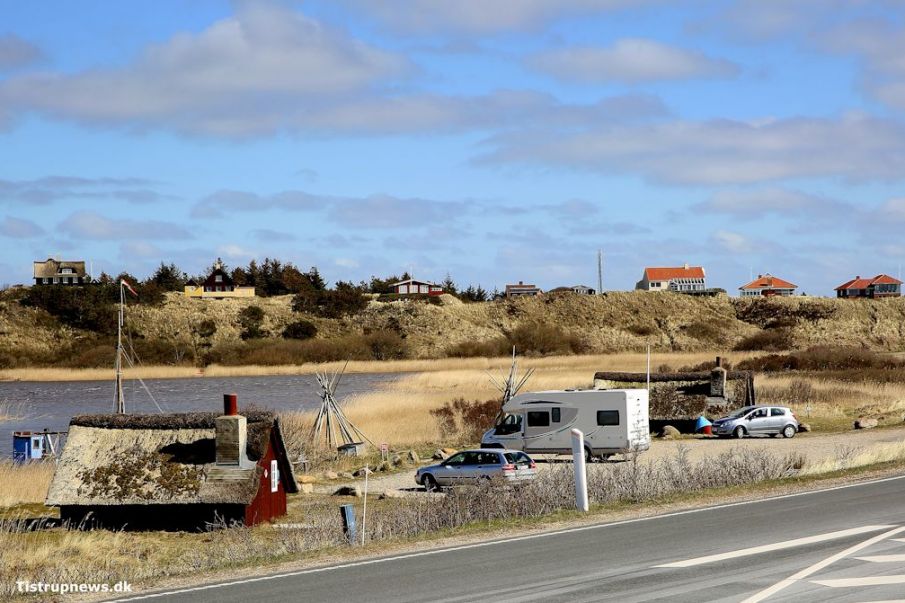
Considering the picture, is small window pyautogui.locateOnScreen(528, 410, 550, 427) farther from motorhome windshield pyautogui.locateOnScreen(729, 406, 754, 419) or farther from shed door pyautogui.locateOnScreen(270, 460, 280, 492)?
shed door pyautogui.locateOnScreen(270, 460, 280, 492)

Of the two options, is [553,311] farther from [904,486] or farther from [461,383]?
[904,486]

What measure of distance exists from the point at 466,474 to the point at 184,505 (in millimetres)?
8995

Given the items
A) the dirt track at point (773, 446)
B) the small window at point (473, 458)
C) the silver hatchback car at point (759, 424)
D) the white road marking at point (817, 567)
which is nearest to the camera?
the white road marking at point (817, 567)

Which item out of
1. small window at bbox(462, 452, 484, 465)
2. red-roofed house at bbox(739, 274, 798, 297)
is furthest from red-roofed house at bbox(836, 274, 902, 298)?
small window at bbox(462, 452, 484, 465)

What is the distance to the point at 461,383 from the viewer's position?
241 feet

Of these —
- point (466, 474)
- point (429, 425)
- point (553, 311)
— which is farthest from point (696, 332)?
point (466, 474)

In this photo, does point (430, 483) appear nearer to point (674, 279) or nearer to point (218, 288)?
point (218, 288)

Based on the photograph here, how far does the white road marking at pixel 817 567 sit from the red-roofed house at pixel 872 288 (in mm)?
168671

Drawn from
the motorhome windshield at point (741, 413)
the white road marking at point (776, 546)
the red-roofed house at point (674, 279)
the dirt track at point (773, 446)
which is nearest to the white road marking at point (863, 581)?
the white road marking at point (776, 546)

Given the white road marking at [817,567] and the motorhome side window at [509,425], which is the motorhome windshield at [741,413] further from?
the white road marking at [817,567]

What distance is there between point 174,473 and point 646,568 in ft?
46.7

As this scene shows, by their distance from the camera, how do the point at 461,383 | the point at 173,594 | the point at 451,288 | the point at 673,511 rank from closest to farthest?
1. the point at 173,594
2. the point at 673,511
3. the point at 461,383
4. the point at 451,288

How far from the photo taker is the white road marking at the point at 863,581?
13758mm

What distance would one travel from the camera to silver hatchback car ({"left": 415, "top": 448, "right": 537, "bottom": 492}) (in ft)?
101
